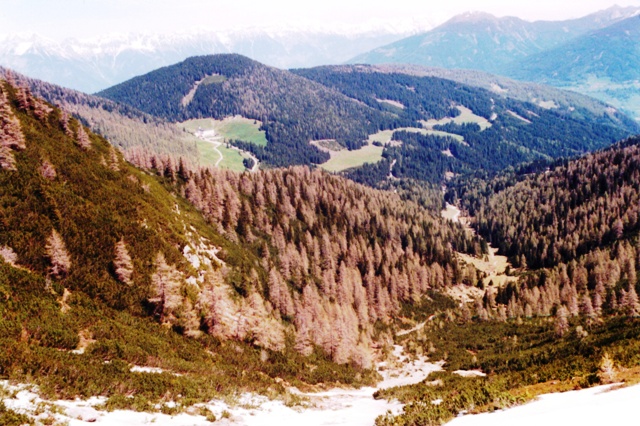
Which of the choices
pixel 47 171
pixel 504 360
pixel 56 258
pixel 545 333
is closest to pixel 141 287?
pixel 56 258

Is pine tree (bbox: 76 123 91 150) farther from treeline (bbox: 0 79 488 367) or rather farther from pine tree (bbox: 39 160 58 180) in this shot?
pine tree (bbox: 39 160 58 180)

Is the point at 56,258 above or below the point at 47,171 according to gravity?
below

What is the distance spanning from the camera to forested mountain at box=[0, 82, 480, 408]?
33.0m

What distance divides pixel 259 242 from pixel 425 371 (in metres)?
73.6

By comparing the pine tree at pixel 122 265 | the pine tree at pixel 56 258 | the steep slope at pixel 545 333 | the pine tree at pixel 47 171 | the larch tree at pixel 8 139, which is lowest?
the steep slope at pixel 545 333

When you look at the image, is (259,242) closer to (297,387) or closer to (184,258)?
(184,258)

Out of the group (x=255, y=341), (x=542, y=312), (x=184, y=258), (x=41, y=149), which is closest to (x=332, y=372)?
(x=255, y=341)

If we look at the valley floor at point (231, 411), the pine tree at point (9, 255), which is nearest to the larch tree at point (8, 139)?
the pine tree at point (9, 255)

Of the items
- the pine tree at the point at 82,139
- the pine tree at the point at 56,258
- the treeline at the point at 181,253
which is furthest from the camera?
the pine tree at the point at 82,139

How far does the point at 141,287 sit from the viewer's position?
182 feet

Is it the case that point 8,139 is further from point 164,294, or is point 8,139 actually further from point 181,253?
point 164,294

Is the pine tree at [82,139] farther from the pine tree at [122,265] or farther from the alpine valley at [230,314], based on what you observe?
the pine tree at [122,265]

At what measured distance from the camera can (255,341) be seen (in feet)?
210

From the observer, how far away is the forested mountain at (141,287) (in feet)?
108
